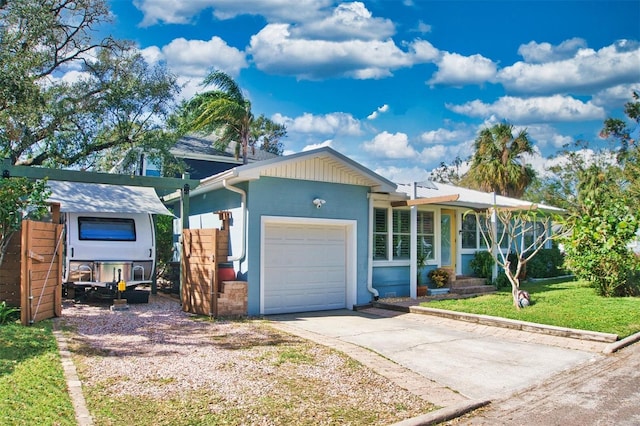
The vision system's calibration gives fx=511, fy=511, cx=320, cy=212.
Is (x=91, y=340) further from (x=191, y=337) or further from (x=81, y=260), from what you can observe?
(x=81, y=260)

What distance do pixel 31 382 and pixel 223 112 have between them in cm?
1951

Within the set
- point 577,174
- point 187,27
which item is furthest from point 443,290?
point 577,174

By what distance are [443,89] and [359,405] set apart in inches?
698

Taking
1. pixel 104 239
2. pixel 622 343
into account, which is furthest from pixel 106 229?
pixel 622 343

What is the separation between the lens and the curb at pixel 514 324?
8.59m

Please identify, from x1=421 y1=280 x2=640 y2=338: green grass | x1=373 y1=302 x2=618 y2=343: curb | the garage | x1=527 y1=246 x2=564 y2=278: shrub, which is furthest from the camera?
x1=527 y1=246 x2=564 y2=278: shrub

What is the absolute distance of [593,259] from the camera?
1277cm

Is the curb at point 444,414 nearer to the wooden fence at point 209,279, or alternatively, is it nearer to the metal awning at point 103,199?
the wooden fence at point 209,279

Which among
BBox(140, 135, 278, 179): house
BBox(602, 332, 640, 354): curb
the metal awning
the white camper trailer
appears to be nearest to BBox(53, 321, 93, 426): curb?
the white camper trailer

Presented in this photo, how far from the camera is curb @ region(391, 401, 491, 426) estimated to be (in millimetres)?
4805

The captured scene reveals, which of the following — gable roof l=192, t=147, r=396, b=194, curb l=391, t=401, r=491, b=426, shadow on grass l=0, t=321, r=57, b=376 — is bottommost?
curb l=391, t=401, r=491, b=426

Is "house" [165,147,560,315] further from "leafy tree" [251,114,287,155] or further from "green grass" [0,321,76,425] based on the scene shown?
"leafy tree" [251,114,287,155]

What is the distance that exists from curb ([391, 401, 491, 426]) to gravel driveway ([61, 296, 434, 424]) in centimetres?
14

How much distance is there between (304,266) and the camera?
1168cm
